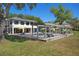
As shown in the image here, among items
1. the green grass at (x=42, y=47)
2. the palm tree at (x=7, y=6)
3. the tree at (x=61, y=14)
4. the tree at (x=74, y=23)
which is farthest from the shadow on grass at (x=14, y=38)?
the tree at (x=74, y=23)

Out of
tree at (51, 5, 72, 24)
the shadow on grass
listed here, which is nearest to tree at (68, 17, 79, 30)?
tree at (51, 5, 72, 24)

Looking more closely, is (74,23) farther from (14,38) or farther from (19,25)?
(14,38)

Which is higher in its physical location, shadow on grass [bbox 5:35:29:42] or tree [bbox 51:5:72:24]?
tree [bbox 51:5:72:24]

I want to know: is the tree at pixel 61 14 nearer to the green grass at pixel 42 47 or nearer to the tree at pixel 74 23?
the tree at pixel 74 23

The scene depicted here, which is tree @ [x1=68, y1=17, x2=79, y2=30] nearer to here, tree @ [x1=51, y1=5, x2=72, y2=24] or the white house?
tree @ [x1=51, y1=5, x2=72, y2=24]

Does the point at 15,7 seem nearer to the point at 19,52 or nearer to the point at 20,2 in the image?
the point at 20,2

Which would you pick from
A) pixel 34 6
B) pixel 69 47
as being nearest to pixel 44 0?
pixel 34 6
